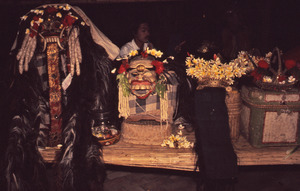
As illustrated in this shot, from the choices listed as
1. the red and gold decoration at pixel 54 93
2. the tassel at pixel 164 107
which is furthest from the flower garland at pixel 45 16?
the tassel at pixel 164 107

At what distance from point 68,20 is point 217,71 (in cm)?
158

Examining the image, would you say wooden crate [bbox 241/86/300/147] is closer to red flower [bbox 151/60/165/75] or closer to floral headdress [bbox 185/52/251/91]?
floral headdress [bbox 185/52/251/91]

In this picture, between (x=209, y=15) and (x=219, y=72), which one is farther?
(x=209, y=15)

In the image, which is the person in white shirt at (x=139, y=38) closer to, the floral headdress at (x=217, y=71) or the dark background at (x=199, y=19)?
the dark background at (x=199, y=19)

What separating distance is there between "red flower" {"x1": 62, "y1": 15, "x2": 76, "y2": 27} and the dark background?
281 cm

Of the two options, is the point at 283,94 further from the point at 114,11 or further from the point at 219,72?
the point at 114,11

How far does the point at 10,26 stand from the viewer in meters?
3.96

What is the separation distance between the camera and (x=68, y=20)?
93.4 inches

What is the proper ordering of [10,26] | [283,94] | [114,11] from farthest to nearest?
[114,11] → [10,26] → [283,94]

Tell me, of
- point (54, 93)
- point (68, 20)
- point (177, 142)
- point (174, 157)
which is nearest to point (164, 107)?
point (177, 142)

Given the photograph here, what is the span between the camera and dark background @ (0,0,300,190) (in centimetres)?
523

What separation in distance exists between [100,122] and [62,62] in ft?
2.47

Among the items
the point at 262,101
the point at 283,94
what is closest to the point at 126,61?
the point at 262,101

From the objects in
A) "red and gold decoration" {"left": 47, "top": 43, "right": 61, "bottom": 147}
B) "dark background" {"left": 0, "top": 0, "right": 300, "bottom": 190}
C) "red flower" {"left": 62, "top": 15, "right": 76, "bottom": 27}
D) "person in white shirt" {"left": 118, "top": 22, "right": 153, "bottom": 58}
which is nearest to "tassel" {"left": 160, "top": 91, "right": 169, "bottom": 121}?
"red and gold decoration" {"left": 47, "top": 43, "right": 61, "bottom": 147}
